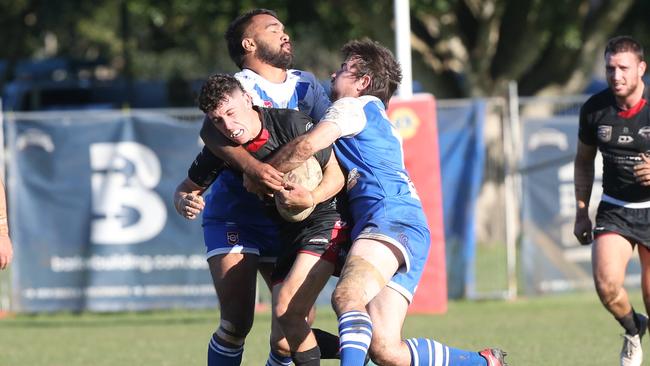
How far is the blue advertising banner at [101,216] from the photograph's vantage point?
13961mm

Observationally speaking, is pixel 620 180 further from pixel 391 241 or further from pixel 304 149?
pixel 304 149

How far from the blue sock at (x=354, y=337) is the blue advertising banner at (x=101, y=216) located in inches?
311

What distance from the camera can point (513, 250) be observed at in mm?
14844

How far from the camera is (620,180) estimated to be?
8688 mm

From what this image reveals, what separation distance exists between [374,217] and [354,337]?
71 centimetres

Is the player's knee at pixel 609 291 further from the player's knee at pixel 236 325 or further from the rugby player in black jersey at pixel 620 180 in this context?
the player's knee at pixel 236 325

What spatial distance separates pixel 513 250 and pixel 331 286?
2.43 meters

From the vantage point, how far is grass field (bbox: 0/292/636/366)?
9.75 m

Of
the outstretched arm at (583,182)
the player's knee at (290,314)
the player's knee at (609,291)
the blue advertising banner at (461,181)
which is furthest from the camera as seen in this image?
the blue advertising banner at (461,181)

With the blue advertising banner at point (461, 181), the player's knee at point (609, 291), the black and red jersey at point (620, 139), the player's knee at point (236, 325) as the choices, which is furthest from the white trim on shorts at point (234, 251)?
the blue advertising banner at point (461, 181)

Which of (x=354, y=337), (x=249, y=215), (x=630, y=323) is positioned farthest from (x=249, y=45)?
(x=630, y=323)

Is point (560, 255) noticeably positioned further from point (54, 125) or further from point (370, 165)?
point (370, 165)

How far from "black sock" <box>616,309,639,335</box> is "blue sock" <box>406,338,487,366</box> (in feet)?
6.68

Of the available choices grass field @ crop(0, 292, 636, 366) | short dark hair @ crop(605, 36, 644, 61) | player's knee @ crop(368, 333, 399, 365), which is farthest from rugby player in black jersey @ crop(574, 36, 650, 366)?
player's knee @ crop(368, 333, 399, 365)
